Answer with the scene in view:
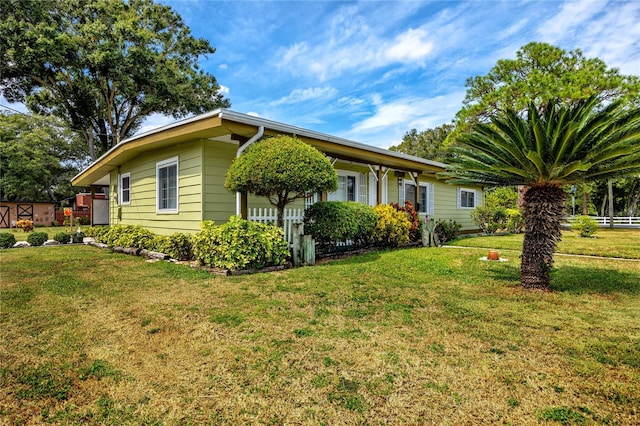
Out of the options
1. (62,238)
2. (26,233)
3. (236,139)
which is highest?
(236,139)

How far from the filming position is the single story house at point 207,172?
23.1 feet

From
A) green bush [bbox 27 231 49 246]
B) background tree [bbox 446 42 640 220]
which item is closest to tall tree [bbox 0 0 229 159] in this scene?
green bush [bbox 27 231 49 246]

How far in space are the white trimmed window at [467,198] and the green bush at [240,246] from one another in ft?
41.5

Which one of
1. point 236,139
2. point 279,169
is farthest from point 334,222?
point 236,139

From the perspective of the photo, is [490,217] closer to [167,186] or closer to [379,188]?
[379,188]

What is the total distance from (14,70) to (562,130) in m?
23.9

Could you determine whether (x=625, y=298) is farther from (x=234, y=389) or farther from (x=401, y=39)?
(x=401, y=39)

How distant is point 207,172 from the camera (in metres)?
7.47

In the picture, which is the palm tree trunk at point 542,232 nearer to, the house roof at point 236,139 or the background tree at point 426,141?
the house roof at point 236,139

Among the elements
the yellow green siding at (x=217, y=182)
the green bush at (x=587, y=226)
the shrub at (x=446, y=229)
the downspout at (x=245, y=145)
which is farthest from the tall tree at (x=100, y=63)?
the green bush at (x=587, y=226)

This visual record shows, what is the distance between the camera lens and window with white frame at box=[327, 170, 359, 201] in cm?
1091

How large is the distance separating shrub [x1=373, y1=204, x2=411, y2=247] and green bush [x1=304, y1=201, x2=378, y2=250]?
0.73 meters

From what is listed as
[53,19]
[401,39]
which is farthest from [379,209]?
[53,19]

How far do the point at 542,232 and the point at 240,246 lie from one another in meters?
4.73
